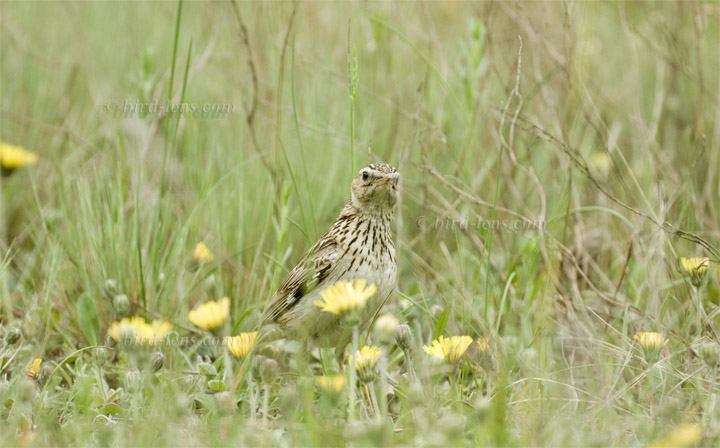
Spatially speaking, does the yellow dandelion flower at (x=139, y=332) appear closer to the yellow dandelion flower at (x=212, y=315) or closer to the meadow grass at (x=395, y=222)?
the meadow grass at (x=395, y=222)

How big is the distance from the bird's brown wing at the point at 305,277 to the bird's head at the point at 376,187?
246 mm

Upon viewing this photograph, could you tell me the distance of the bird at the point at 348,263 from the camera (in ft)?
13.9

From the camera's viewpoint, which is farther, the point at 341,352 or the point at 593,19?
the point at 593,19

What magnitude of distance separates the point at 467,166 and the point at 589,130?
5.21 feet

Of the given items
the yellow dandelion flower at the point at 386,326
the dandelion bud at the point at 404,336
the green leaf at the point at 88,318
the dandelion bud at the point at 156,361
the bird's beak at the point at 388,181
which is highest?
the bird's beak at the point at 388,181

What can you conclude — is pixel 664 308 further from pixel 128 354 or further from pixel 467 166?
pixel 128 354

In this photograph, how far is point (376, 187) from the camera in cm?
433

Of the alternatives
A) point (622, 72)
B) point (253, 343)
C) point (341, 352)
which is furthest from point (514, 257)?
point (622, 72)

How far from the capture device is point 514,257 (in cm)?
524

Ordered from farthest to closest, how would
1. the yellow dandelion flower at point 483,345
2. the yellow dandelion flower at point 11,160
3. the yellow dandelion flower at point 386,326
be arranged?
the yellow dandelion flower at point 11,160
the yellow dandelion flower at point 483,345
the yellow dandelion flower at point 386,326

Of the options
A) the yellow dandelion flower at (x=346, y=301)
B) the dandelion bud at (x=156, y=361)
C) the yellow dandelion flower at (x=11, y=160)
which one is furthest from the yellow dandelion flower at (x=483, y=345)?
the yellow dandelion flower at (x=11, y=160)

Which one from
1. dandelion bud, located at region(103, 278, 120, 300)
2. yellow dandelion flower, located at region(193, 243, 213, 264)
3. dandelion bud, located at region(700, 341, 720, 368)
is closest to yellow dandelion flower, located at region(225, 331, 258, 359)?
dandelion bud, located at region(103, 278, 120, 300)

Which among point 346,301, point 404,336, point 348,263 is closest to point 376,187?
point 348,263

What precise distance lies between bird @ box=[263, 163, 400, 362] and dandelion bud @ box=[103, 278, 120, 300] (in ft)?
2.58
